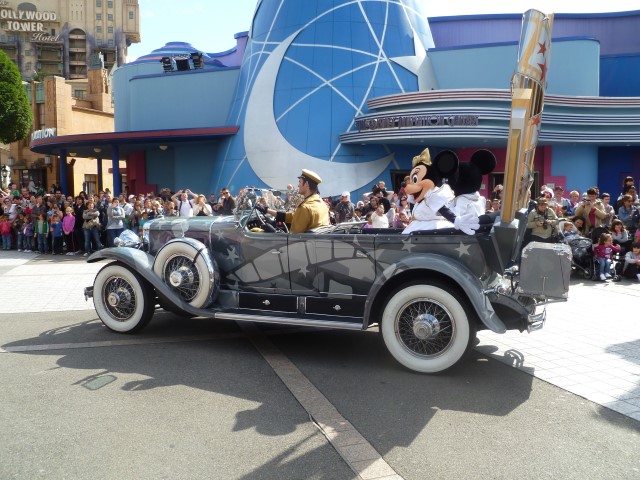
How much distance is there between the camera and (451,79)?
71.1 feet

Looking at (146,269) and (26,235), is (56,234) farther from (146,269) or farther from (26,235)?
(146,269)

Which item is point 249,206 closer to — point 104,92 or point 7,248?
point 7,248

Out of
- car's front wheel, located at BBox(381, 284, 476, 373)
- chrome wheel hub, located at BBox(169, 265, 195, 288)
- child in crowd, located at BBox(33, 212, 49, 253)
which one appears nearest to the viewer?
car's front wheel, located at BBox(381, 284, 476, 373)

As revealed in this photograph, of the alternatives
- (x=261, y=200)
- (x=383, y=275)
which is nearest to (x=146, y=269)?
(x=261, y=200)

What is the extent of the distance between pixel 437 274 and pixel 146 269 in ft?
10.3

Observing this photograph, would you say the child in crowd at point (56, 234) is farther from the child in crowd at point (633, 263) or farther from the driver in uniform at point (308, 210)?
the child in crowd at point (633, 263)

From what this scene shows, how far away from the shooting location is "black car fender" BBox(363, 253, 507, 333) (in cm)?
505

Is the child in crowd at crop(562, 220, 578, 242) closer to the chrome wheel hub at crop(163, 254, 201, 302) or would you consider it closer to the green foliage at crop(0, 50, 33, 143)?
the chrome wheel hub at crop(163, 254, 201, 302)

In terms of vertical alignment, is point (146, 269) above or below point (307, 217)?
below

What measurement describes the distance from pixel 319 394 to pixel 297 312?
123 cm

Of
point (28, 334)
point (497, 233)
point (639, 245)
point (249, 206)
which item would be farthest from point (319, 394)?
point (639, 245)

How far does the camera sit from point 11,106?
119 ft

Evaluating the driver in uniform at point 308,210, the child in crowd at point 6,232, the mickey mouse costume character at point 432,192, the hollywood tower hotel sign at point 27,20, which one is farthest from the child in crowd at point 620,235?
the hollywood tower hotel sign at point 27,20

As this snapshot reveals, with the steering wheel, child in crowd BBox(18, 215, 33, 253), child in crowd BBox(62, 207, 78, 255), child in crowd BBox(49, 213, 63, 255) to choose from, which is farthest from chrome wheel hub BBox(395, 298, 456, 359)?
child in crowd BBox(18, 215, 33, 253)
